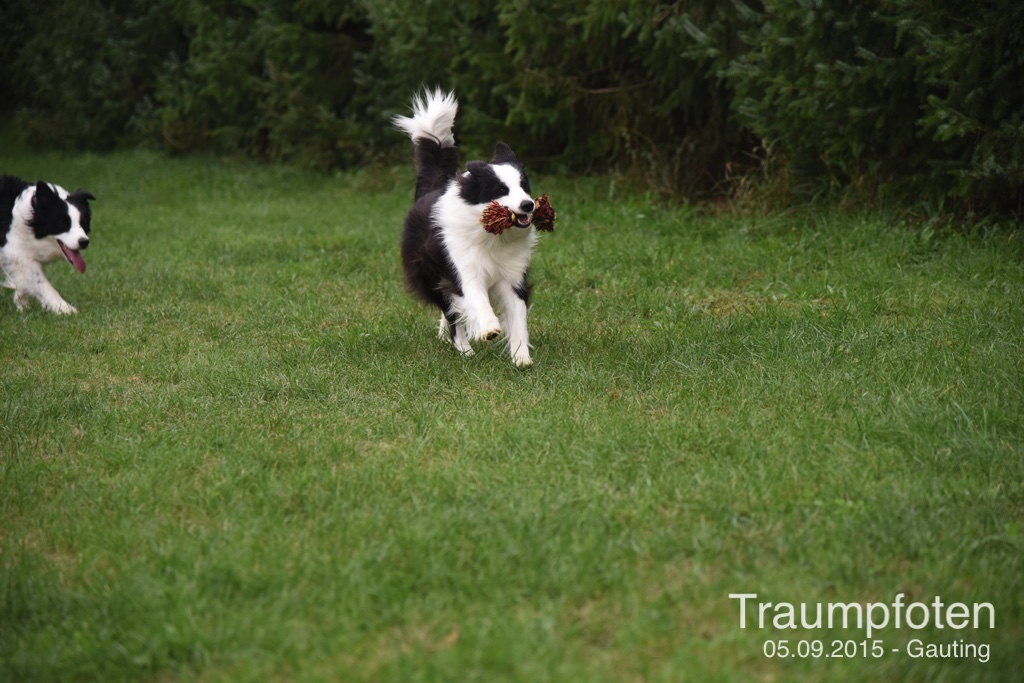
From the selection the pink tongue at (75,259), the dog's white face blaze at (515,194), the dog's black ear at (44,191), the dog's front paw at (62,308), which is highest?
the dog's white face blaze at (515,194)

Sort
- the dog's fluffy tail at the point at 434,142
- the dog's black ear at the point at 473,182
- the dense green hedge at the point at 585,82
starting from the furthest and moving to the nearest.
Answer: the dense green hedge at the point at 585,82 < the dog's fluffy tail at the point at 434,142 < the dog's black ear at the point at 473,182

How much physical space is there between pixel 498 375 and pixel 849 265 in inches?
129

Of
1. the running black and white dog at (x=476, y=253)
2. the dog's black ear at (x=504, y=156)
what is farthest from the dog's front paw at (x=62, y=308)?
the dog's black ear at (x=504, y=156)

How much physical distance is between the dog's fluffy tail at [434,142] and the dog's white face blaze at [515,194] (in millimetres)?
792

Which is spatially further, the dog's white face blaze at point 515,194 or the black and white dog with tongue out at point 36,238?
the black and white dog with tongue out at point 36,238

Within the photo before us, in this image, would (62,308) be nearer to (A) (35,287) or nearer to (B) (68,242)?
(A) (35,287)

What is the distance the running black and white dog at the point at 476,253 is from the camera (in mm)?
5668

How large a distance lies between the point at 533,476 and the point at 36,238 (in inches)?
209

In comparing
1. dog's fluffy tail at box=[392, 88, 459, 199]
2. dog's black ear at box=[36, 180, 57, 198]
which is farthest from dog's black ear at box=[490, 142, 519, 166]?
dog's black ear at box=[36, 180, 57, 198]

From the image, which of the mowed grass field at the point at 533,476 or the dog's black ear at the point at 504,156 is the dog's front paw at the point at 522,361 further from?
the dog's black ear at the point at 504,156

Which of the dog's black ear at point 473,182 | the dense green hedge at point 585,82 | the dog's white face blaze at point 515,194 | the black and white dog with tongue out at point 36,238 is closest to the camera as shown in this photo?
the dog's white face blaze at point 515,194

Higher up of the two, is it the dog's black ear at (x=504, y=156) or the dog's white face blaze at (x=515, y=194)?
the dog's black ear at (x=504, y=156)

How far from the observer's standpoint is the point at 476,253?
5824mm

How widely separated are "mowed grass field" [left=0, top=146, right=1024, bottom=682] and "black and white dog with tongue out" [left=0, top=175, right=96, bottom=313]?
202 millimetres
